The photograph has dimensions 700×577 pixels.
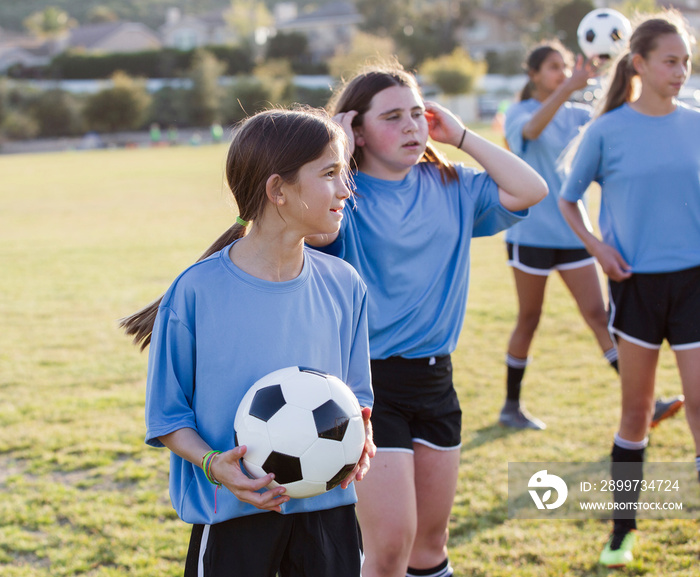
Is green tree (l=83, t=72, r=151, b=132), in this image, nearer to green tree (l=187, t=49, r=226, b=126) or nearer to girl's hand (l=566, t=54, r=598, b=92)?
green tree (l=187, t=49, r=226, b=126)

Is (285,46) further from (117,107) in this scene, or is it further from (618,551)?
(618,551)

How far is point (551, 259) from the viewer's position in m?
5.28

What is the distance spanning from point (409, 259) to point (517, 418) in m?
2.72

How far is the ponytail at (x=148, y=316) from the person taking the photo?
2.31 m

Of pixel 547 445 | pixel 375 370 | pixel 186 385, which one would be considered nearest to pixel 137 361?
pixel 547 445

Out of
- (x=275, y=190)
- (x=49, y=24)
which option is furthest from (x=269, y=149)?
(x=49, y=24)

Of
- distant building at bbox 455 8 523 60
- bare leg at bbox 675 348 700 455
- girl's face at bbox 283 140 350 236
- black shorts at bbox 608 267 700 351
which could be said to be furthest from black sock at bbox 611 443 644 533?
distant building at bbox 455 8 523 60

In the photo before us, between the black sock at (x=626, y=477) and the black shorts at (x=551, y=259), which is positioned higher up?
the black shorts at (x=551, y=259)

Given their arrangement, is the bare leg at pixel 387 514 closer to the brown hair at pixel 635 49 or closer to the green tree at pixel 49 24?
the brown hair at pixel 635 49

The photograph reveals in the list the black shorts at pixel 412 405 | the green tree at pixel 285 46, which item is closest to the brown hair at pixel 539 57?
the black shorts at pixel 412 405

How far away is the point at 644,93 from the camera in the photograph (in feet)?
11.9

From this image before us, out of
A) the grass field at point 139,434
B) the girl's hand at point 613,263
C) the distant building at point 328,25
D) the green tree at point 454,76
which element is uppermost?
the distant building at point 328,25

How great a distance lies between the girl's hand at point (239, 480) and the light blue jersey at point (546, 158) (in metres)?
3.68

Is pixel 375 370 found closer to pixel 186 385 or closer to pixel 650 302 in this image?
pixel 186 385
